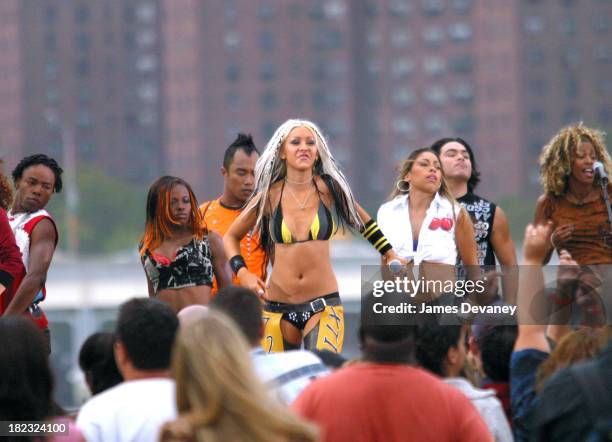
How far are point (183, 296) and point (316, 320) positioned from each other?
93 centimetres

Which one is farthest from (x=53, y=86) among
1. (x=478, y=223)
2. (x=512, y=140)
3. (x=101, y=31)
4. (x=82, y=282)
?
(x=478, y=223)

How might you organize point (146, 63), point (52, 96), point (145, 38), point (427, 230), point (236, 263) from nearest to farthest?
point (236, 263) → point (427, 230) → point (52, 96) → point (146, 63) → point (145, 38)

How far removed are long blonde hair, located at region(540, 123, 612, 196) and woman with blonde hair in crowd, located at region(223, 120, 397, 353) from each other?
1542 millimetres

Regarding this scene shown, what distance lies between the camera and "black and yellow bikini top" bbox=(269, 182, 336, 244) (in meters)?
10.1

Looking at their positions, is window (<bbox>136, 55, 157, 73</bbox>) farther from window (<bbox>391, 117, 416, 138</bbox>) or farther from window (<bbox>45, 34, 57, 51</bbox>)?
Answer: window (<bbox>391, 117, 416, 138</bbox>)

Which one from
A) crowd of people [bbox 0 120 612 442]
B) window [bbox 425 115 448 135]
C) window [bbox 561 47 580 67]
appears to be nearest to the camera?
crowd of people [bbox 0 120 612 442]

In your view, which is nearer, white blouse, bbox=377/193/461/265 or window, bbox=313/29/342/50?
white blouse, bbox=377/193/461/265

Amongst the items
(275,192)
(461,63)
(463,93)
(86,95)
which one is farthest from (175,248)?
(86,95)

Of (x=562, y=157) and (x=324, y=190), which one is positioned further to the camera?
(x=562, y=157)

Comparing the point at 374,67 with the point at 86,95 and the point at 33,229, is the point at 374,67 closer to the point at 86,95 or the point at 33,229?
the point at 86,95

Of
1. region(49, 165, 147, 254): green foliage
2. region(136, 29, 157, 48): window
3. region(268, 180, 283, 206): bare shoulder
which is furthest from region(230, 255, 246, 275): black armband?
region(136, 29, 157, 48): window

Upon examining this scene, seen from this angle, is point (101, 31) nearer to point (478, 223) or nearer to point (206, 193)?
point (206, 193)

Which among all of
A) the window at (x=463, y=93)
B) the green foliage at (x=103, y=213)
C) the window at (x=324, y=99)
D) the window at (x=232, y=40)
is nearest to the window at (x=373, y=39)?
the window at (x=324, y=99)

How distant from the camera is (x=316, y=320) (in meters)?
9.88
